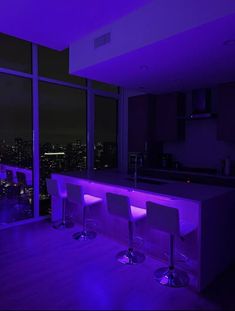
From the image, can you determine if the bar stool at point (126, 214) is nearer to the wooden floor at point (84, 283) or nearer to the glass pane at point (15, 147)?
the wooden floor at point (84, 283)

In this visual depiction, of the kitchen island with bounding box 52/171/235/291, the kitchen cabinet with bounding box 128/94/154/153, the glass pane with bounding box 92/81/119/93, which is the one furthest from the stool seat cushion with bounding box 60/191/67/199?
the glass pane with bounding box 92/81/119/93

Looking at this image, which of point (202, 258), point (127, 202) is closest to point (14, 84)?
point (127, 202)

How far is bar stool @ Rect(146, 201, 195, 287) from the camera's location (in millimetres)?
2436

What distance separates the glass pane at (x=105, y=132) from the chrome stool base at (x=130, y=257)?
8.42ft

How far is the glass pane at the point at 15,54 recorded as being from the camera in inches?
158

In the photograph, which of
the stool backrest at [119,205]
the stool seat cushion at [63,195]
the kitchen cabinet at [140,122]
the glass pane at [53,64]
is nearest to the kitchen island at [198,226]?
the stool backrest at [119,205]

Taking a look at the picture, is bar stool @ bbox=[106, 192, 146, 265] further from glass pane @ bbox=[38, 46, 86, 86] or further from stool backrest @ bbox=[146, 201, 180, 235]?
glass pane @ bbox=[38, 46, 86, 86]

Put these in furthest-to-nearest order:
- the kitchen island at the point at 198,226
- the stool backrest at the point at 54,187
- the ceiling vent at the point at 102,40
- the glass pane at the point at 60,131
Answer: the glass pane at the point at 60,131 → the stool backrest at the point at 54,187 → the ceiling vent at the point at 102,40 → the kitchen island at the point at 198,226

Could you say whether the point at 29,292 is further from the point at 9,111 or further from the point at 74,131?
the point at 74,131

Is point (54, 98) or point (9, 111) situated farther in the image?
point (54, 98)

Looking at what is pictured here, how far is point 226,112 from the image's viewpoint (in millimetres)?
4234

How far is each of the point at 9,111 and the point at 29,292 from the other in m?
3.00

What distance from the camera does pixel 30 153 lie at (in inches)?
175

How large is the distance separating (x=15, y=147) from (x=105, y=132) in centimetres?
215
